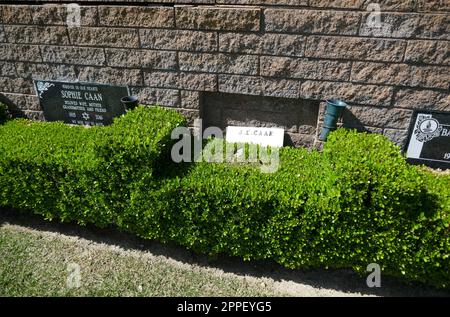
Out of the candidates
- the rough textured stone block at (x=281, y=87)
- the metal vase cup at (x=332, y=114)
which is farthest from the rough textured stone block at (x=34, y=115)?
the metal vase cup at (x=332, y=114)

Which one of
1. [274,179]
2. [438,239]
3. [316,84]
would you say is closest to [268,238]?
[274,179]

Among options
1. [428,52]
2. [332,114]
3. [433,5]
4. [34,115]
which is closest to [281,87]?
[332,114]

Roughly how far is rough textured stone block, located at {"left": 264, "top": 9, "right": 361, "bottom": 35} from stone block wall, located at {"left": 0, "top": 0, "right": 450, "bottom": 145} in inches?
0.4

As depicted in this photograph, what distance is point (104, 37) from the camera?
13.7ft

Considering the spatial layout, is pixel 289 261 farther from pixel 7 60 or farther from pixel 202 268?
pixel 7 60

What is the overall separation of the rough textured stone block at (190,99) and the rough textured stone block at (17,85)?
2438mm

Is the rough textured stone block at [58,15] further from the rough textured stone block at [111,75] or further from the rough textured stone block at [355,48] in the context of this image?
the rough textured stone block at [355,48]

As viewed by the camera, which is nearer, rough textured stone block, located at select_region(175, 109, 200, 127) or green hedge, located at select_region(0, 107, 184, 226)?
green hedge, located at select_region(0, 107, 184, 226)

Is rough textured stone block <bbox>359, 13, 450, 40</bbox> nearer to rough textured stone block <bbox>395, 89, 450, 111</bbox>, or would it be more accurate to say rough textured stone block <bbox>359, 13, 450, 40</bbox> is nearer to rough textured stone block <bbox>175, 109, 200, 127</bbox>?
rough textured stone block <bbox>395, 89, 450, 111</bbox>

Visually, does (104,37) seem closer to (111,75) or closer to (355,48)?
(111,75)

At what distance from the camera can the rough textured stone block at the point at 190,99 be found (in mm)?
4270

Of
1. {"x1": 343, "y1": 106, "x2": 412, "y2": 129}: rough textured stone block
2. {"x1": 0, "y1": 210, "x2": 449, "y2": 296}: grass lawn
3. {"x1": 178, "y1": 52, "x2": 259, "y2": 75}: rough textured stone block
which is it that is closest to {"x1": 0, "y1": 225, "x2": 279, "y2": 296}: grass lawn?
{"x1": 0, "y1": 210, "x2": 449, "y2": 296}: grass lawn

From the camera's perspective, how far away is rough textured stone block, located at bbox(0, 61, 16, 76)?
479 cm

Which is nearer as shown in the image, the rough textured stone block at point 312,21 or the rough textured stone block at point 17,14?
the rough textured stone block at point 312,21
